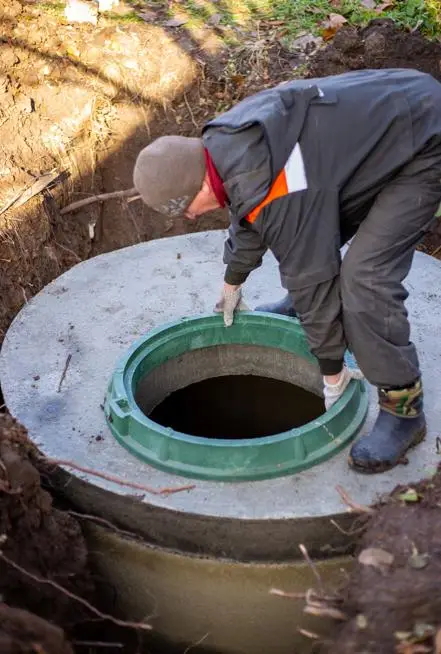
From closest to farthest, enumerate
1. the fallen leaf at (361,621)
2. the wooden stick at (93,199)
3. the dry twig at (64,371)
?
the fallen leaf at (361,621)
the dry twig at (64,371)
the wooden stick at (93,199)

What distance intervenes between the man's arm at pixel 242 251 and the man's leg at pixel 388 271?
555 millimetres

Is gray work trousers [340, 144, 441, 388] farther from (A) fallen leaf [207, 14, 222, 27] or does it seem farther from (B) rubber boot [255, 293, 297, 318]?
(A) fallen leaf [207, 14, 222, 27]

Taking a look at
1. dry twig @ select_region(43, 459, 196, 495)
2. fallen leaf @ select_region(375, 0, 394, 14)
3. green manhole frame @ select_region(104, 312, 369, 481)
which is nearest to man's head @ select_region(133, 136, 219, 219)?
green manhole frame @ select_region(104, 312, 369, 481)

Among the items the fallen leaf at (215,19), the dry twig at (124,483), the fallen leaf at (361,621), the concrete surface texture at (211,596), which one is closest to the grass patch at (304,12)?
the fallen leaf at (215,19)

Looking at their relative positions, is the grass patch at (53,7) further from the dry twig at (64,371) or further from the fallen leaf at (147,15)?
the dry twig at (64,371)

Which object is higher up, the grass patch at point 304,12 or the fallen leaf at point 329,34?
the grass patch at point 304,12

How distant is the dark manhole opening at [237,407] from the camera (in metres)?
4.32

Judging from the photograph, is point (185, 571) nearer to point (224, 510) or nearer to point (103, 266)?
point (224, 510)

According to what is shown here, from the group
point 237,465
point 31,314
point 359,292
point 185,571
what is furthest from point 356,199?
point 31,314

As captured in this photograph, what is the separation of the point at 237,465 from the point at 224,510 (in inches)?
8.0

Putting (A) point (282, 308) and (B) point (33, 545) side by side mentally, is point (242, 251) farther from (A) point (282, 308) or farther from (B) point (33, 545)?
(B) point (33, 545)

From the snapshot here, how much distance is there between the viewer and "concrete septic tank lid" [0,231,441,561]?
3164 mm

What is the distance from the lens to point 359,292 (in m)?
2.96

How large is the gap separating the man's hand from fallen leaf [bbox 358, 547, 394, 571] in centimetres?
155
